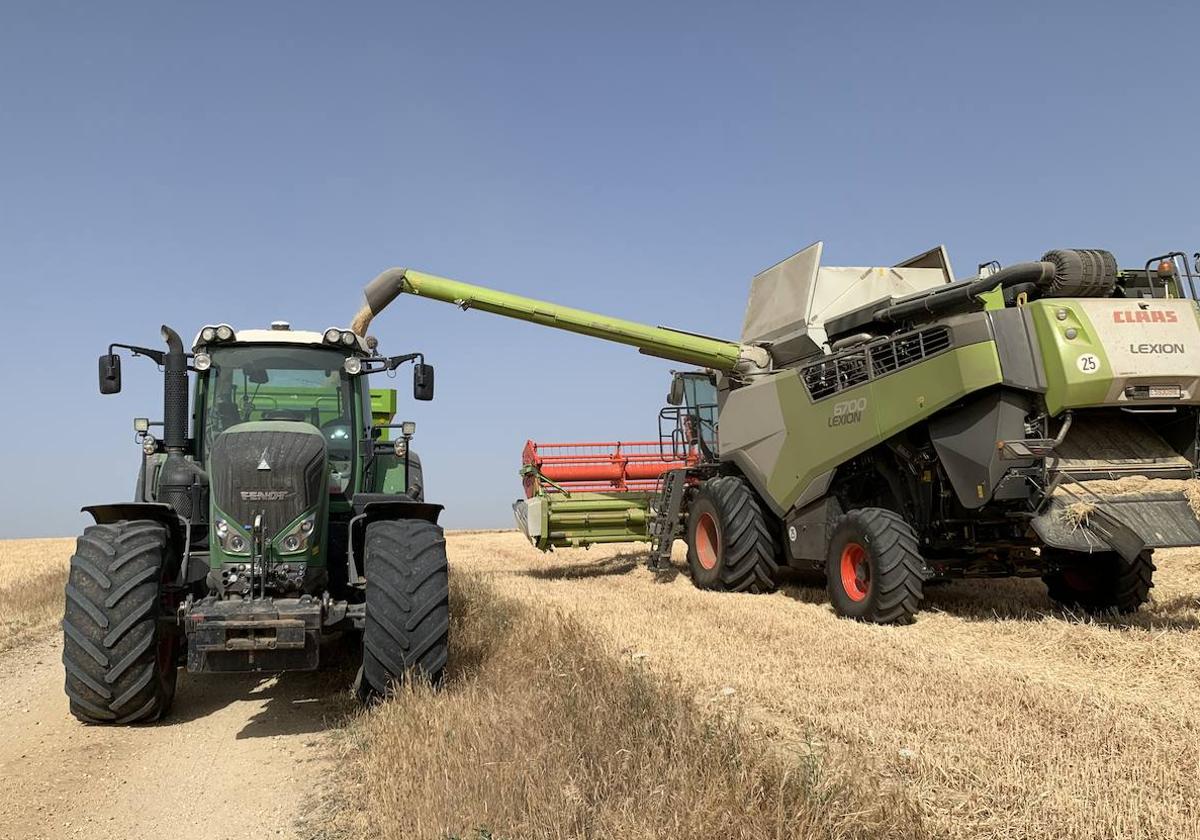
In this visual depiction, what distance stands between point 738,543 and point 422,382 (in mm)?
4288

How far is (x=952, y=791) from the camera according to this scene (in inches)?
127

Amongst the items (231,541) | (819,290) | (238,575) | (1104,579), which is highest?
(819,290)

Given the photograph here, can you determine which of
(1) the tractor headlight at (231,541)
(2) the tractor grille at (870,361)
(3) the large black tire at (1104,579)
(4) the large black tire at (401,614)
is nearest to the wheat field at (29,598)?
(1) the tractor headlight at (231,541)

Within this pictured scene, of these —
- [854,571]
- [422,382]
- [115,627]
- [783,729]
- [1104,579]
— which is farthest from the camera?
[854,571]

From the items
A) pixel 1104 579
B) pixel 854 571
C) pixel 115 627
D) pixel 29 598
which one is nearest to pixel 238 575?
pixel 115 627

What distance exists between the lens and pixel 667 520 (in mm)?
10984

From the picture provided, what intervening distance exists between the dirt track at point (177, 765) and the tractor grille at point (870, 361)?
5.08m

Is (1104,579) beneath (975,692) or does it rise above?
above

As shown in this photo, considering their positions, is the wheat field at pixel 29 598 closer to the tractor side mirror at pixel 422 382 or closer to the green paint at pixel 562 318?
the tractor side mirror at pixel 422 382

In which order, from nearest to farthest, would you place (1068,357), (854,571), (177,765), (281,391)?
(177,765)
(281,391)
(1068,357)
(854,571)

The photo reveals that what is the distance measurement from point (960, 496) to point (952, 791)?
405 cm

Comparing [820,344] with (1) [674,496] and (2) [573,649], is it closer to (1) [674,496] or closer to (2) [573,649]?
(1) [674,496]

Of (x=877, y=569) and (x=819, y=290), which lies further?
(x=819, y=290)

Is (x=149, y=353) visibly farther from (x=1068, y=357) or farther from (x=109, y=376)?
(x=1068, y=357)
